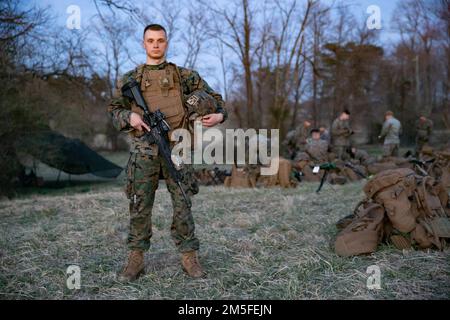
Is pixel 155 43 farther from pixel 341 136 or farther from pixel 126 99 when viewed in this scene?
pixel 341 136

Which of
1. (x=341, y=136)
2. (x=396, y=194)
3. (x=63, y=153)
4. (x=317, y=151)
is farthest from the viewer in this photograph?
(x=341, y=136)

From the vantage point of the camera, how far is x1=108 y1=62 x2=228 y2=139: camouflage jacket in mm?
2977

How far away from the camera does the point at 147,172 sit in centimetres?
300

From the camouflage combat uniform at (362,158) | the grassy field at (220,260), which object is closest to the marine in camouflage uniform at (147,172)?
the grassy field at (220,260)

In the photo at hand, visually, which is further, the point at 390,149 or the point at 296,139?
the point at 296,139

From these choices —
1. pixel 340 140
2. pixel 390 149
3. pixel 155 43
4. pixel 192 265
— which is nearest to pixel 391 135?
pixel 390 149

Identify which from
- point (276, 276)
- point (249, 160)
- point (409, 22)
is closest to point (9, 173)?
point (249, 160)

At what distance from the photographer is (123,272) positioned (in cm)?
308

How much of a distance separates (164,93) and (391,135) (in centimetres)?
1066

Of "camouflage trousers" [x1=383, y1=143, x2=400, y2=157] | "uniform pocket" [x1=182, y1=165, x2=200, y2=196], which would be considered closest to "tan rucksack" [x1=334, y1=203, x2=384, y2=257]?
"uniform pocket" [x1=182, y1=165, x2=200, y2=196]

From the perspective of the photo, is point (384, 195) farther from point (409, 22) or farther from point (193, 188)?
point (409, 22)

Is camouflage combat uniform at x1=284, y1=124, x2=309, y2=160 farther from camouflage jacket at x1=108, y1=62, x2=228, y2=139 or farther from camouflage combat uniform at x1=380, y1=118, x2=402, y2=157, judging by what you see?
camouflage jacket at x1=108, y1=62, x2=228, y2=139

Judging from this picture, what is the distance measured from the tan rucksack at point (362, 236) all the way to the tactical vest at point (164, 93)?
70.5 inches

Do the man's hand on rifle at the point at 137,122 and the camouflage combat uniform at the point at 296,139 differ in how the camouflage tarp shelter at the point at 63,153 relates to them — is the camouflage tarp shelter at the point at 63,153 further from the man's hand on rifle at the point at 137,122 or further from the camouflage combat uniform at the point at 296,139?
the man's hand on rifle at the point at 137,122
